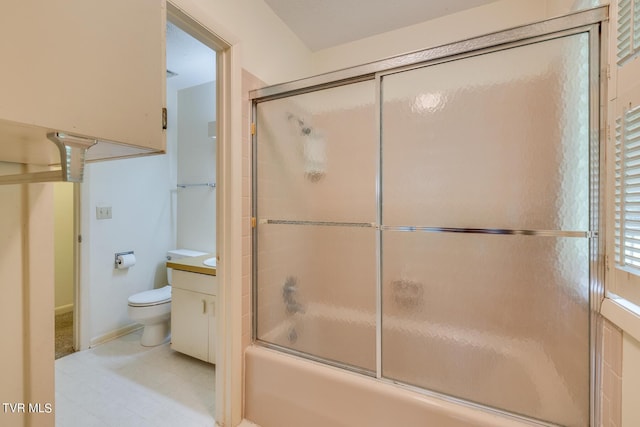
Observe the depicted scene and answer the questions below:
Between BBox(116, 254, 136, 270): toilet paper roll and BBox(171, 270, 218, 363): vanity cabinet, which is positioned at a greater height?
BBox(116, 254, 136, 270): toilet paper roll

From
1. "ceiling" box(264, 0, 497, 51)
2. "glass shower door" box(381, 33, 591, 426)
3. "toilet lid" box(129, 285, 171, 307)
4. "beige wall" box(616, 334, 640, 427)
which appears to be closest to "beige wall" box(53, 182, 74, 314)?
"toilet lid" box(129, 285, 171, 307)

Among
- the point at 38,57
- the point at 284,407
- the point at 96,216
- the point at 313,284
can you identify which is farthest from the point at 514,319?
the point at 96,216

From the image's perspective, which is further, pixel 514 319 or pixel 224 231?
pixel 224 231

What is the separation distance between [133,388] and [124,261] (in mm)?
1172

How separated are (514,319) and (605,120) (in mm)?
794

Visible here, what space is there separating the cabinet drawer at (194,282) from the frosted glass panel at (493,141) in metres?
1.36

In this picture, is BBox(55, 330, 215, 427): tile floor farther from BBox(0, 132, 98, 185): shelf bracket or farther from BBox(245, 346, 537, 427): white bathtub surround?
BBox(0, 132, 98, 185): shelf bracket

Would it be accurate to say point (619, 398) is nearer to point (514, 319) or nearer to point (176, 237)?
point (514, 319)

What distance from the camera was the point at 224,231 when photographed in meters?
1.54

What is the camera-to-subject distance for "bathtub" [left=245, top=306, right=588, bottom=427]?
1095 mm

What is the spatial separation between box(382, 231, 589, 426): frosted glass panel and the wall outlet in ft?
8.23

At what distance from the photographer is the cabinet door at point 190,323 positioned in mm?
2018

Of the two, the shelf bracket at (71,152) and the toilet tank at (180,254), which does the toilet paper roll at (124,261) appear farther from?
the shelf bracket at (71,152)

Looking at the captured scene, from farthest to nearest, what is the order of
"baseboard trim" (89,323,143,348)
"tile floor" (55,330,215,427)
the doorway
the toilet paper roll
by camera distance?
the doorway, the toilet paper roll, "baseboard trim" (89,323,143,348), "tile floor" (55,330,215,427)
